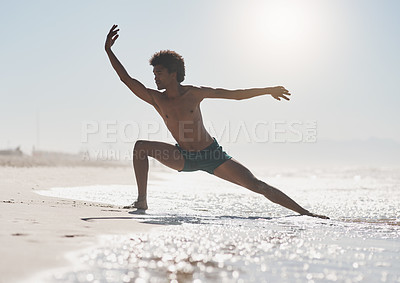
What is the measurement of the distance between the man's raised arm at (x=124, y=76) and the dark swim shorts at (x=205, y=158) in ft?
2.60

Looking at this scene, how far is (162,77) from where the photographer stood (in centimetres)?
490

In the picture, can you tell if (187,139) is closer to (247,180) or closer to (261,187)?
(247,180)

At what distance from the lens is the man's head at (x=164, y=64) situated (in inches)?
193

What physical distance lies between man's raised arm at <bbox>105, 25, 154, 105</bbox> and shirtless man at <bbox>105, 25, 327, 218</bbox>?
13 cm

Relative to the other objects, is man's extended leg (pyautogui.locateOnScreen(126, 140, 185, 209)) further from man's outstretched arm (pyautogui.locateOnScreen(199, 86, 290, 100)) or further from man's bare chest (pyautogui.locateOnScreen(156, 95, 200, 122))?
man's outstretched arm (pyautogui.locateOnScreen(199, 86, 290, 100))

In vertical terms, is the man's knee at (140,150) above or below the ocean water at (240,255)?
above

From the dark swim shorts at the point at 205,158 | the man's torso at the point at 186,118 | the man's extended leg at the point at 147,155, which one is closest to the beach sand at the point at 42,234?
the man's extended leg at the point at 147,155

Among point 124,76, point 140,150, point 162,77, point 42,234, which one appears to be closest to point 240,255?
Result: point 42,234

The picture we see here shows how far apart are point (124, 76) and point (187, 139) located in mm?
1051

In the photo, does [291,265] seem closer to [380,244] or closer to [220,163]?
[380,244]

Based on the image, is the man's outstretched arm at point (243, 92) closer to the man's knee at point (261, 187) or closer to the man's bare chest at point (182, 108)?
the man's bare chest at point (182, 108)

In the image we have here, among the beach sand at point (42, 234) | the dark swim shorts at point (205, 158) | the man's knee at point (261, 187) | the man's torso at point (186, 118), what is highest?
the man's torso at point (186, 118)

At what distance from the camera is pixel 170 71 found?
4.93 metres

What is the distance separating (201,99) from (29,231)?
2.68 m
